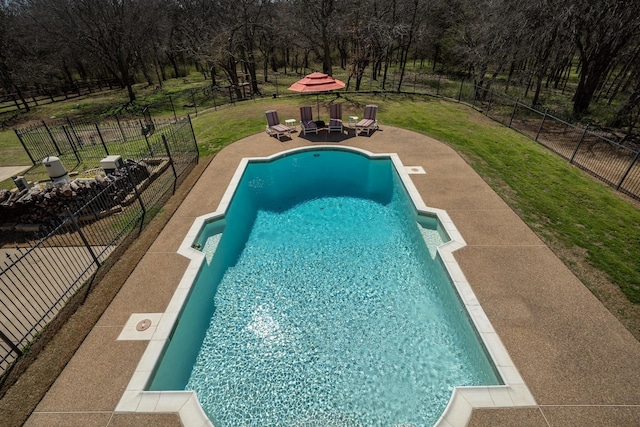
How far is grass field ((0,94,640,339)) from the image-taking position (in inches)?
311

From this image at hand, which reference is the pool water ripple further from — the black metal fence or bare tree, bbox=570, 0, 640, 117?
bare tree, bbox=570, 0, 640, 117

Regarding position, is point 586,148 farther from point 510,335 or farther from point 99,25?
point 99,25

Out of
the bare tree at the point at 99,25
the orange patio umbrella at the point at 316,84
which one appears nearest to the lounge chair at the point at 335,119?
the orange patio umbrella at the point at 316,84

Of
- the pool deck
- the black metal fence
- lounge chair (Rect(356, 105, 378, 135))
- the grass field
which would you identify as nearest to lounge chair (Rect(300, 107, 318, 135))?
lounge chair (Rect(356, 105, 378, 135))

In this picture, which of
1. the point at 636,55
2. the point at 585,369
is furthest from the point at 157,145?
the point at 636,55

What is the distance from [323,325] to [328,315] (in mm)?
333

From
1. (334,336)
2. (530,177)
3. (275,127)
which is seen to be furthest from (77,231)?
(530,177)

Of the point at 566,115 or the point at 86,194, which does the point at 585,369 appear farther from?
the point at 566,115

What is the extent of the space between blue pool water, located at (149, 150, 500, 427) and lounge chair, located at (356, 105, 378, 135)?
6258mm

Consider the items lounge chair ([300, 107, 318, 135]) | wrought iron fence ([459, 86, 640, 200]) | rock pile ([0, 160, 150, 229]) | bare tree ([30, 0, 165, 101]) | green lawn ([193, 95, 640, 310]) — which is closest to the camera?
green lawn ([193, 95, 640, 310])

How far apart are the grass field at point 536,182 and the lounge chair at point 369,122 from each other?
2.11 m

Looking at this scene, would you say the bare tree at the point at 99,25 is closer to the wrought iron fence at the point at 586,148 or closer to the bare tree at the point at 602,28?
the wrought iron fence at the point at 586,148

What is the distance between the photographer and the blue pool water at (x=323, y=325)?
6.15 m

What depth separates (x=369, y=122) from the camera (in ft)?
56.0
